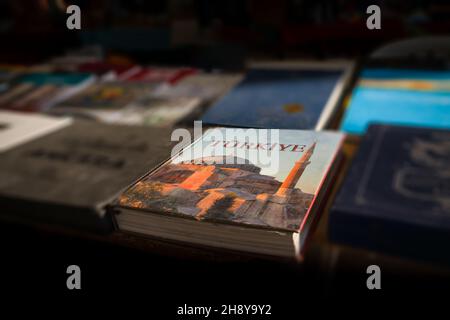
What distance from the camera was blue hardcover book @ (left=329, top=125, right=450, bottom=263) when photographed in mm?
637

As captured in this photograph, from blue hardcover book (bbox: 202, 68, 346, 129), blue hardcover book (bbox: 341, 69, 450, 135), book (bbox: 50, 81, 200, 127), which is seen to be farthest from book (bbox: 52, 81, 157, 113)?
blue hardcover book (bbox: 341, 69, 450, 135)

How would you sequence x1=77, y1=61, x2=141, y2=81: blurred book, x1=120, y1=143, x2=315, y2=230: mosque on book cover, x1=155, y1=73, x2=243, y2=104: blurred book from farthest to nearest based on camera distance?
x1=77, y1=61, x2=141, y2=81: blurred book
x1=155, y1=73, x2=243, y2=104: blurred book
x1=120, y1=143, x2=315, y2=230: mosque on book cover

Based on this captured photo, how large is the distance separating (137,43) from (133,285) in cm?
90

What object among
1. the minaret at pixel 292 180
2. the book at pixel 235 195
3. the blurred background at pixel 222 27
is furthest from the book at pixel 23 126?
the minaret at pixel 292 180

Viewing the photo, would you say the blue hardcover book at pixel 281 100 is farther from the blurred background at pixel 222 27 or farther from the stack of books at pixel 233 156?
the blurred background at pixel 222 27

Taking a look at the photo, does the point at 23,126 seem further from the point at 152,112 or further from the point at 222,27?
the point at 222,27

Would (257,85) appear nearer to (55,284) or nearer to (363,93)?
(363,93)

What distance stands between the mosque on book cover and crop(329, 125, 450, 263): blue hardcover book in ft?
1.16

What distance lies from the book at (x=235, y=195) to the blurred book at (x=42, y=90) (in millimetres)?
753

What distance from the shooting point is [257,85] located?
719 mm

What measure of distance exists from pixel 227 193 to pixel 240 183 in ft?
0.05

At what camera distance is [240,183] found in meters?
0.35

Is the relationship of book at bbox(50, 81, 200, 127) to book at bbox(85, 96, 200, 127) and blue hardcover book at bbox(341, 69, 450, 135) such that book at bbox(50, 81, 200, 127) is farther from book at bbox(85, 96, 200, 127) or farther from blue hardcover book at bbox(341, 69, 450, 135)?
blue hardcover book at bbox(341, 69, 450, 135)
